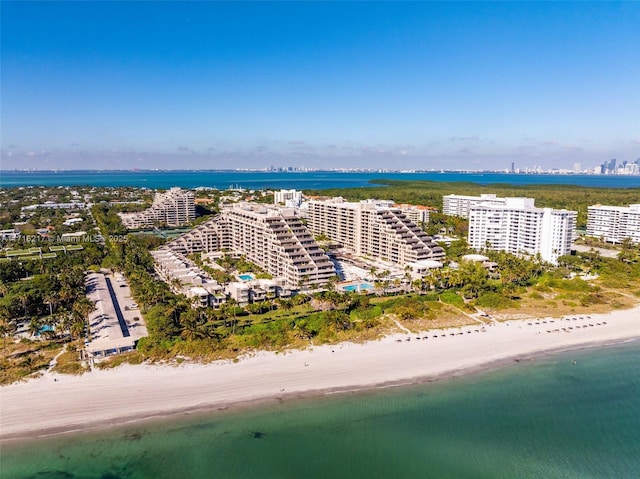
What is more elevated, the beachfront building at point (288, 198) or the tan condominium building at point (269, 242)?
the beachfront building at point (288, 198)

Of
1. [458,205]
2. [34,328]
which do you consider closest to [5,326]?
[34,328]

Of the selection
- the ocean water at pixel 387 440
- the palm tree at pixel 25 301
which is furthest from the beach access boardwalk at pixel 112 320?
the ocean water at pixel 387 440

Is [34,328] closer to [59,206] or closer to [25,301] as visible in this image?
[25,301]

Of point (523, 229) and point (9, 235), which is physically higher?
point (523, 229)

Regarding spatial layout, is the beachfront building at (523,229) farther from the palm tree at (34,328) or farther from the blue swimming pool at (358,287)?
the palm tree at (34,328)

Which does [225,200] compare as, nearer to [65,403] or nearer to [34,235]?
[34,235]
